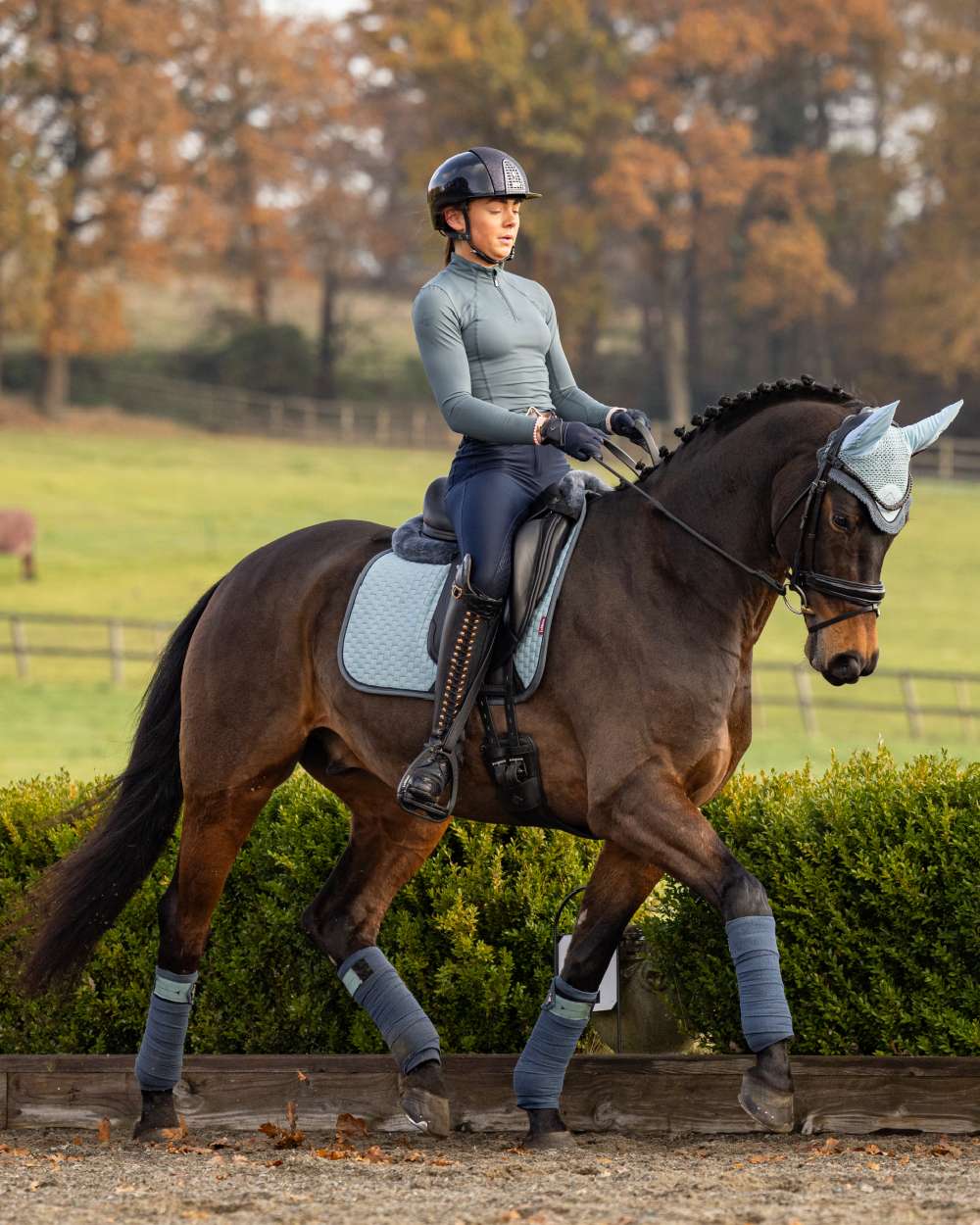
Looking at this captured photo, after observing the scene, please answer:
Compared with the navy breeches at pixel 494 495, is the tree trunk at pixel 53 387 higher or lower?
higher

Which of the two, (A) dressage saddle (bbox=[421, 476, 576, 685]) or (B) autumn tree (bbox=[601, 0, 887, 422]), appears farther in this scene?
(B) autumn tree (bbox=[601, 0, 887, 422])

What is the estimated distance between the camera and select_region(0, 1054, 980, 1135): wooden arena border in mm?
5828

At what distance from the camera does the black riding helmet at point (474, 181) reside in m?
5.80

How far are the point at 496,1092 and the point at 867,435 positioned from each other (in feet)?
9.51

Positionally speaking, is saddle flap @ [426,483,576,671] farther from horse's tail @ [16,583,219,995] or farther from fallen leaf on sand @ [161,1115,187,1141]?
fallen leaf on sand @ [161,1115,187,1141]

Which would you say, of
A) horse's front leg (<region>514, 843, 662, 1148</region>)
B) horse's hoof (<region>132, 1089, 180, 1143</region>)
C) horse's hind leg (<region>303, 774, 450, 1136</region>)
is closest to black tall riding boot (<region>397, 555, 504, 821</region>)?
horse's front leg (<region>514, 843, 662, 1148</region>)

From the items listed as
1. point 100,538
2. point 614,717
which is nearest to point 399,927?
point 614,717

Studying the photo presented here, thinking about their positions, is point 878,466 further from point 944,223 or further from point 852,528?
point 944,223

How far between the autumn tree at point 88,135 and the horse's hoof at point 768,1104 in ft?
150

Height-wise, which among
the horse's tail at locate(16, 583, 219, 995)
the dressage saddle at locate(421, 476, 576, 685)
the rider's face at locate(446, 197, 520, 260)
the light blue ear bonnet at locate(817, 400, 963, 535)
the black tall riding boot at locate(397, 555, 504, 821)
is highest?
the rider's face at locate(446, 197, 520, 260)

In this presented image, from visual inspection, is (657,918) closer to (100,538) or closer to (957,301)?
(100,538)

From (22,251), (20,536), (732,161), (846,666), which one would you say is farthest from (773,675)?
(22,251)

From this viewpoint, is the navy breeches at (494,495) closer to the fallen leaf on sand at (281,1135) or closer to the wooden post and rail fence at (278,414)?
the fallen leaf on sand at (281,1135)

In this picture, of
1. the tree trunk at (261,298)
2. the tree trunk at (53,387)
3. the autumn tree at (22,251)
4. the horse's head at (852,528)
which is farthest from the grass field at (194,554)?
the horse's head at (852,528)
